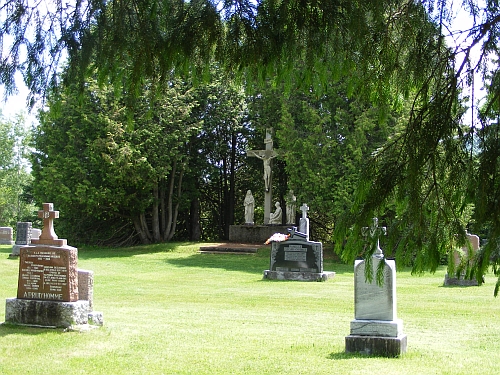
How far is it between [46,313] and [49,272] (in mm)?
606

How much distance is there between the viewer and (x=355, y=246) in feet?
16.5

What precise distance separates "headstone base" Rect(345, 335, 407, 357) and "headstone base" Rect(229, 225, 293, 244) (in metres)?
21.9

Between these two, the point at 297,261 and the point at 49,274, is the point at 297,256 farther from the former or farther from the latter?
the point at 49,274

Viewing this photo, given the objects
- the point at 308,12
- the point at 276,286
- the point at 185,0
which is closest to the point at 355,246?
the point at 308,12

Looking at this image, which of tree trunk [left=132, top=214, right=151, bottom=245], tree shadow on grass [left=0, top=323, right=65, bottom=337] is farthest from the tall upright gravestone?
tree trunk [left=132, top=214, right=151, bottom=245]

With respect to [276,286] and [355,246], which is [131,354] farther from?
[276,286]

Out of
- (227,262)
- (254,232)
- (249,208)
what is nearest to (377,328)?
(227,262)

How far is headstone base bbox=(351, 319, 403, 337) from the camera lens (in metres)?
8.15

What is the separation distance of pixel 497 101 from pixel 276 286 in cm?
1288

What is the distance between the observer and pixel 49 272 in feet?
33.2

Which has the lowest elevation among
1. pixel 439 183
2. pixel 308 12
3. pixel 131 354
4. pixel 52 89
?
pixel 131 354

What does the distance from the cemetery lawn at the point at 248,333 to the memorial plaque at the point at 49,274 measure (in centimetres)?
57

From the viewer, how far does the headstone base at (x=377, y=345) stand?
805cm

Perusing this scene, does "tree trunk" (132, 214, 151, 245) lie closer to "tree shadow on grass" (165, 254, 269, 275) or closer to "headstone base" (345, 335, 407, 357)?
"tree shadow on grass" (165, 254, 269, 275)
